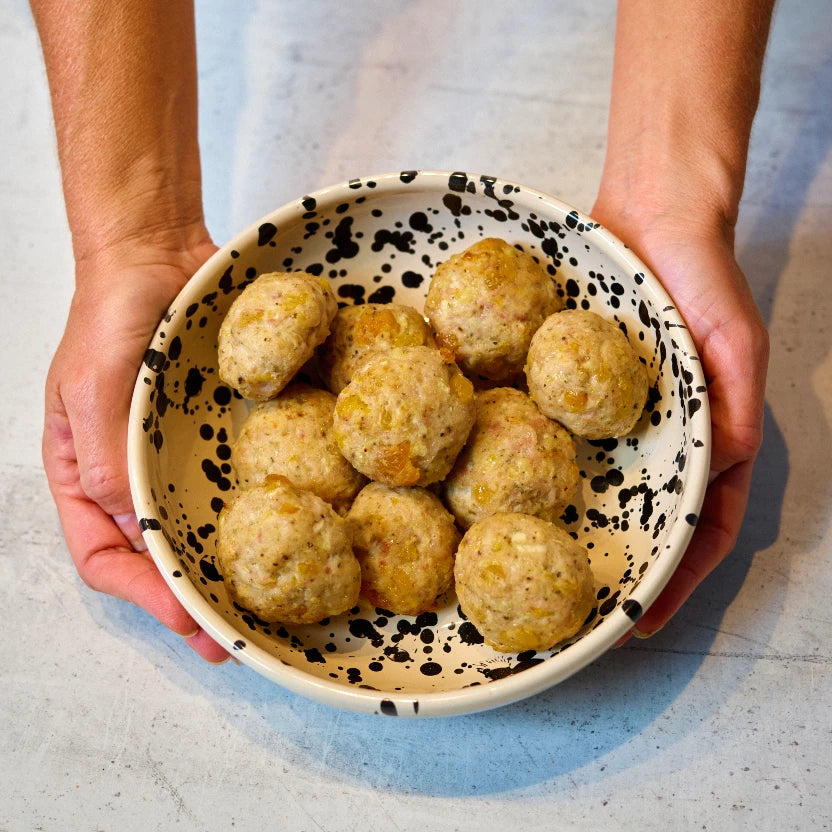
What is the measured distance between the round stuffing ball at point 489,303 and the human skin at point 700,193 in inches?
8.9

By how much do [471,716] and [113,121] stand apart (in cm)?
131

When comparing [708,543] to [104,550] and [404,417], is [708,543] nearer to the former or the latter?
[404,417]

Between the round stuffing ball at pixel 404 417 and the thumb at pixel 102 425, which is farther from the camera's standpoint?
the thumb at pixel 102 425

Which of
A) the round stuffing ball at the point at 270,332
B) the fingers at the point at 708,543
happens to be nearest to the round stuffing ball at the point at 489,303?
the round stuffing ball at the point at 270,332

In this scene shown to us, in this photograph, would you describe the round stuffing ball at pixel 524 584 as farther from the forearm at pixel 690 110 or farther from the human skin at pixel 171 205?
the forearm at pixel 690 110

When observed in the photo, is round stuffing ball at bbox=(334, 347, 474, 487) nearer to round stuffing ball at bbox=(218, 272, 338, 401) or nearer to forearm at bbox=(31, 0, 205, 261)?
round stuffing ball at bbox=(218, 272, 338, 401)

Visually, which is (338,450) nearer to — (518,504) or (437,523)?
(437,523)

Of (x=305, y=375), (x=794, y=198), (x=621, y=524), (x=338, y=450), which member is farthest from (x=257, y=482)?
(x=794, y=198)

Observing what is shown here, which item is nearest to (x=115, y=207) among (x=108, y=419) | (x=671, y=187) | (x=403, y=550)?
(x=108, y=419)

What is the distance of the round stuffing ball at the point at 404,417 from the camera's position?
1296mm

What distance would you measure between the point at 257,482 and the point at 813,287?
4.38 feet

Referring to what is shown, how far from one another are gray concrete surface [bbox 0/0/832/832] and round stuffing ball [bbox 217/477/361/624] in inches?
15.4

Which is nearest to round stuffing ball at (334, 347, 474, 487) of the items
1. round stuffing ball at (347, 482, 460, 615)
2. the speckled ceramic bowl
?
round stuffing ball at (347, 482, 460, 615)

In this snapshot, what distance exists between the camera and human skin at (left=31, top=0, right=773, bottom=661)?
147cm
